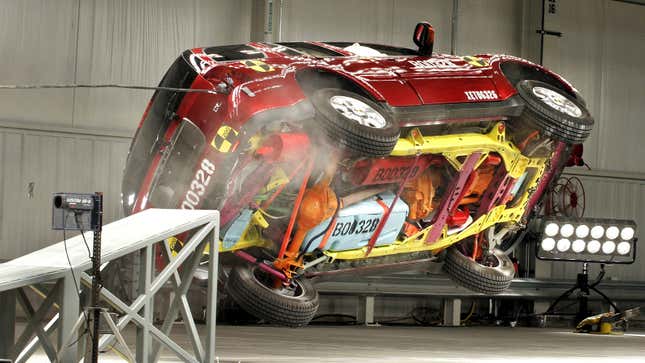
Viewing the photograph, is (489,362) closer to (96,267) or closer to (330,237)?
(330,237)

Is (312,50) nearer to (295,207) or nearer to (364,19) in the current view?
(295,207)

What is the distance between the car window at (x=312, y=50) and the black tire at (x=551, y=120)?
1.61 meters

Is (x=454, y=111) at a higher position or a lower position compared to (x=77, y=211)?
higher

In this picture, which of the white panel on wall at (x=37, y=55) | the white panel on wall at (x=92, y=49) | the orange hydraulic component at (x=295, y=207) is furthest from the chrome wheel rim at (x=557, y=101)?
the white panel on wall at (x=37, y=55)

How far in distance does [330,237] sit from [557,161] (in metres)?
2.31

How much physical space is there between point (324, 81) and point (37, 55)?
183 inches

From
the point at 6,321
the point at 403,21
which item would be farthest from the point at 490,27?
the point at 6,321

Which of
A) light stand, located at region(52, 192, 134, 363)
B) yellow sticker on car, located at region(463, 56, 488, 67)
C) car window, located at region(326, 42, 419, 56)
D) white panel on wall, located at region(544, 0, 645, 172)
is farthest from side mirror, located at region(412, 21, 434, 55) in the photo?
white panel on wall, located at region(544, 0, 645, 172)

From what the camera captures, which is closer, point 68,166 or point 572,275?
point 68,166

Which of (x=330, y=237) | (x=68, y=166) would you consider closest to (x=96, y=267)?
(x=330, y=237)

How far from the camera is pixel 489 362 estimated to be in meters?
8.16

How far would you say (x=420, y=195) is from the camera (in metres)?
9.17

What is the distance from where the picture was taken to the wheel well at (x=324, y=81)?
8254mm

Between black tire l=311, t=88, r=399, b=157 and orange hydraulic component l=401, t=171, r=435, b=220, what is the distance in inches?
35.9
